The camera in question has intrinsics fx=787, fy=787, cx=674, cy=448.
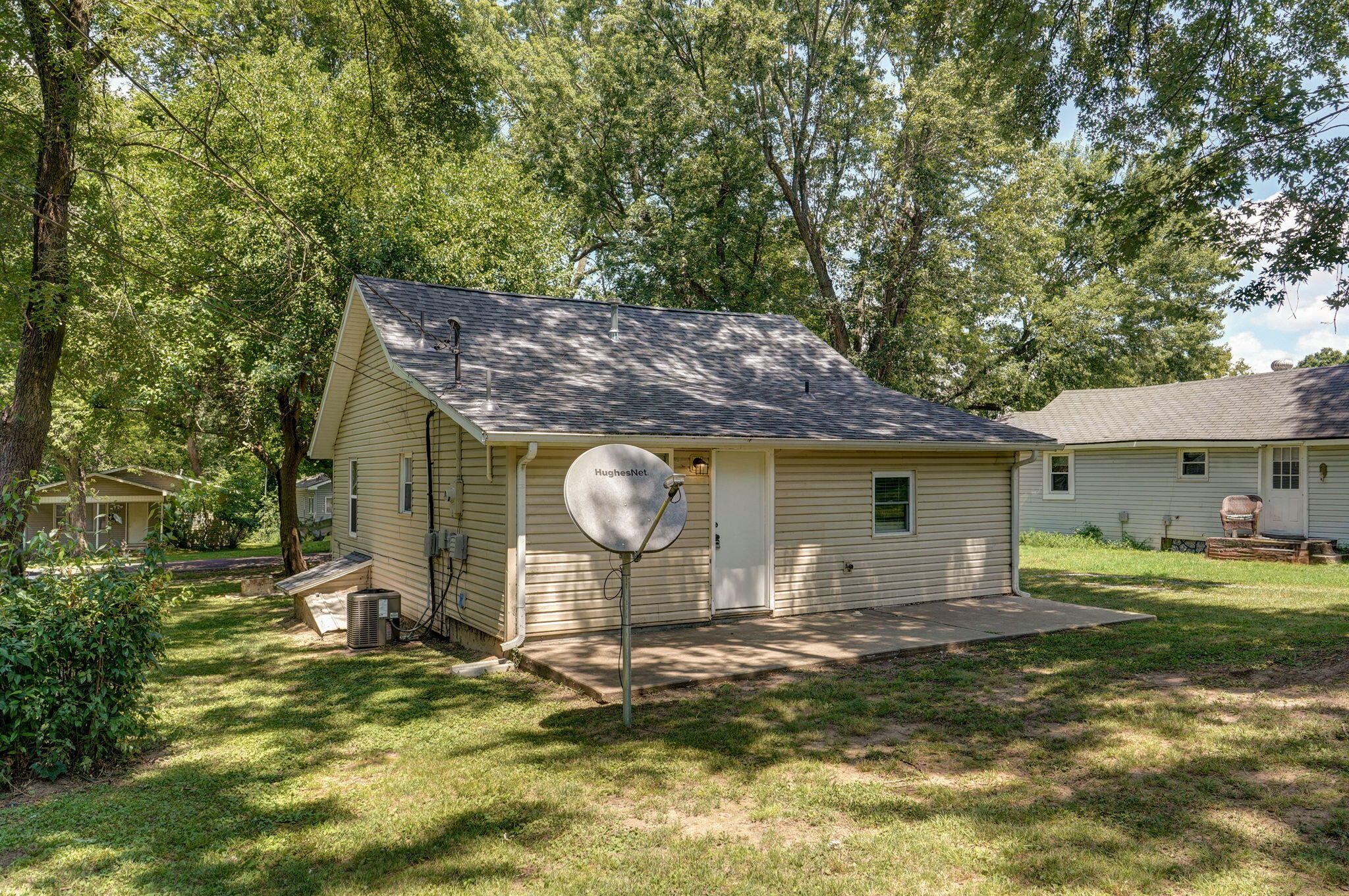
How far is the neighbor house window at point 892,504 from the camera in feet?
35.1

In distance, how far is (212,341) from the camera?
574 inches

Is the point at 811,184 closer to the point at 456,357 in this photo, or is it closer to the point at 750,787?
the point at 456,357

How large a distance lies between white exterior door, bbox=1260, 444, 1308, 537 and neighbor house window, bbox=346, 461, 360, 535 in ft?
63.1

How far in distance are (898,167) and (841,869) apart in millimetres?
20193

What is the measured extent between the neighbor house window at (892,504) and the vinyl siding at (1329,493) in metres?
12.0

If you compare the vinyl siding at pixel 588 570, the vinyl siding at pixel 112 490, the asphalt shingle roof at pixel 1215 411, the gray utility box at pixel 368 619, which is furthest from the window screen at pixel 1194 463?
the vinyl siding at pixel 112 490

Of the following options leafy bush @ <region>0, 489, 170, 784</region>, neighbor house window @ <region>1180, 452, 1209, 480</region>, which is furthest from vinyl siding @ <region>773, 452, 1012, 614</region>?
neighbor house window @ <region>1180, 452, 1209, 480</region>

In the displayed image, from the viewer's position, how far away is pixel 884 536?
1072 cm

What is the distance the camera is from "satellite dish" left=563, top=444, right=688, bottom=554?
237 inches

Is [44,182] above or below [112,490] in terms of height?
above

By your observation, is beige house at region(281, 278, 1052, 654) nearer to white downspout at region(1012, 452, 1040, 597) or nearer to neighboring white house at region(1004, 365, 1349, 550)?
white downspout at region(1012, 452, 1040, 597)

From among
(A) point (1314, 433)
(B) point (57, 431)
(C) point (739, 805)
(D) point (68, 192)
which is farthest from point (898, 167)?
(B) point (57, 431)

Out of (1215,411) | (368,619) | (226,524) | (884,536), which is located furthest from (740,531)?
(226,524)

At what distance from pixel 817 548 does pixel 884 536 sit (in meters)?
1.11
